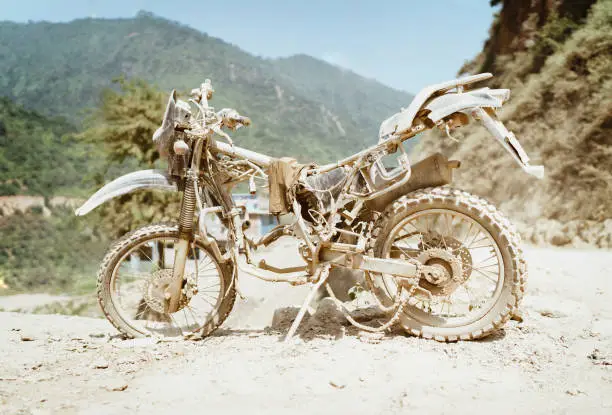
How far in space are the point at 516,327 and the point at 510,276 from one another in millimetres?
563

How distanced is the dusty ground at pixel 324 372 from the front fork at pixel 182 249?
361 millimetres

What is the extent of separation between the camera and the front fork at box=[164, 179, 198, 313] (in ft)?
11.2

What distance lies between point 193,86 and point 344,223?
295ft

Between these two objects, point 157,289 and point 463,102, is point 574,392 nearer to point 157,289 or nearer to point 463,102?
point 463,102

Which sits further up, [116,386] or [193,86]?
[193,86]

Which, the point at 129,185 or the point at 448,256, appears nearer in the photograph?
the point at 448,256

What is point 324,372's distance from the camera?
100 inches

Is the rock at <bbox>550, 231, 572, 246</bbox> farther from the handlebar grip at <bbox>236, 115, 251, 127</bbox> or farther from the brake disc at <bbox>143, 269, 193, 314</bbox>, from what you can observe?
the brake disc at <bbox>143, 269, 193, 314</bbox>

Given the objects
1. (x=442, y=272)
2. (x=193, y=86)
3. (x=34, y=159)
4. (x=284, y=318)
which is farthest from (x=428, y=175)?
(x=193, y=86)

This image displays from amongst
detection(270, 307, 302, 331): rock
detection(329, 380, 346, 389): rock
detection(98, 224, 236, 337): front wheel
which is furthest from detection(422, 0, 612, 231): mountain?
detection(329, 380, 346, 389): rock

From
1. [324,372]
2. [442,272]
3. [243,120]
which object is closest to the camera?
[324,372]

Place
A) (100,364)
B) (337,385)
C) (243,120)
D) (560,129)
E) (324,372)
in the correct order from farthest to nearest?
(560,129) → (243,120) → (100,364) → (324,372) → (337,385)

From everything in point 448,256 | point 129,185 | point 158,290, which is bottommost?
point 158,290

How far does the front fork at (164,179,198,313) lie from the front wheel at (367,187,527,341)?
4.90ft
